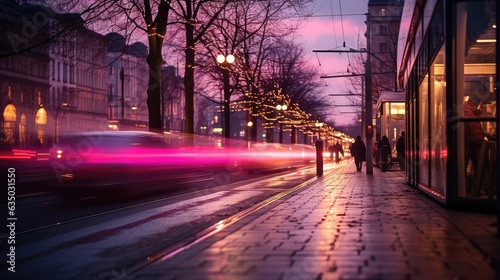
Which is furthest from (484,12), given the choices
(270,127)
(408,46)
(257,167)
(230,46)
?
(270,127)

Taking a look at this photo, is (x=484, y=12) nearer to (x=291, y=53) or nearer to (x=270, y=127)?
(x=270, y=127)

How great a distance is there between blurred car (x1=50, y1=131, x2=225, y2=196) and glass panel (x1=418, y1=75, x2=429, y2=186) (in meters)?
6.63

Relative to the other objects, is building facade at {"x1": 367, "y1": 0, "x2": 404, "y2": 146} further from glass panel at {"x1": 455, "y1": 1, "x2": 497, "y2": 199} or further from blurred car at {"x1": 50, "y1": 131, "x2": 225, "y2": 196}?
glass panel at {"x1": 455, "y1": 1, "x2": 497, "y2": 199}

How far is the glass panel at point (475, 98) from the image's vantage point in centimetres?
1330

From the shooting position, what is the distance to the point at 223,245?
32.1 ft

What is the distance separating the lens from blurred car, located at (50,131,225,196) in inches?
712

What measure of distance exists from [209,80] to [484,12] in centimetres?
4459

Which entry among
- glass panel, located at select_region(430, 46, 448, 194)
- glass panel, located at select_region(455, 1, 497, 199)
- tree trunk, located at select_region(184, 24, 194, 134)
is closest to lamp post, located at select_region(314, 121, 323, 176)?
tree trunk, located at select_region(184, 24, 194, 134)

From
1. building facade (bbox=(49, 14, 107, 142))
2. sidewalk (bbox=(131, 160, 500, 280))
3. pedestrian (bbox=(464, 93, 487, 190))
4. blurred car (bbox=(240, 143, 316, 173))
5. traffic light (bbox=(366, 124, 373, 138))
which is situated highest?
building facade (bbox=(49, 14, 107, 142))

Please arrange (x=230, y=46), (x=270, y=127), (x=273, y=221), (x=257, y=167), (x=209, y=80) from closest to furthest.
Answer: (x=273, y=221) < (x=257, y=167) < (x=230, y=46) < (x=209, y=80) < (x=270, y=127)

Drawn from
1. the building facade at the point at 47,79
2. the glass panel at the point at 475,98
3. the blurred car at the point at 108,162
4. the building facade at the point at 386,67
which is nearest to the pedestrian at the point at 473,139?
the glass panel at the point at 475,98

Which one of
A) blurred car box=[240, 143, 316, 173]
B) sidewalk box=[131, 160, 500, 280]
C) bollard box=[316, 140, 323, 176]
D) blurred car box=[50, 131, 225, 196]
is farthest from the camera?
blurred car box=[240, 143, 316, 173]

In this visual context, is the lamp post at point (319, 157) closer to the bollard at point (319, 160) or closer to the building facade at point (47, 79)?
the bollard at point (319, 160)

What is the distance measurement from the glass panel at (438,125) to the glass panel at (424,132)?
102 cm
